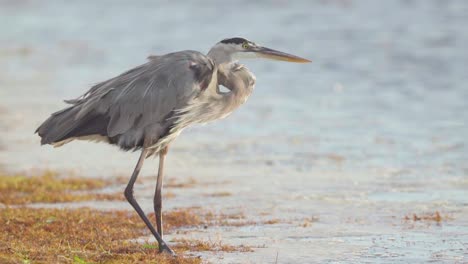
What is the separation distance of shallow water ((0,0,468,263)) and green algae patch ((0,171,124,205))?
1.60ft

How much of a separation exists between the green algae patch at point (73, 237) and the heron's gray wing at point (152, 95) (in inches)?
32.1

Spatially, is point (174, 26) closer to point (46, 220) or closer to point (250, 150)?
point (250, 150)

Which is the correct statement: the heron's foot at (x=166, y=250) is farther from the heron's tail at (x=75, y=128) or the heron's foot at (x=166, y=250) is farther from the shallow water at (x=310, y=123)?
the heron's tail at (x=75, y=128)

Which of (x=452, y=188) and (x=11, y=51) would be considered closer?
(x=452, y=188)

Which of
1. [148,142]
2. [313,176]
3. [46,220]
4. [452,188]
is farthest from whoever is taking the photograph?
[313,176]

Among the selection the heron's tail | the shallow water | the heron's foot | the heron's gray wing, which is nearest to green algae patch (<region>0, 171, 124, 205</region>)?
the shallow water

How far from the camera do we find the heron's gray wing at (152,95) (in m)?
7.28

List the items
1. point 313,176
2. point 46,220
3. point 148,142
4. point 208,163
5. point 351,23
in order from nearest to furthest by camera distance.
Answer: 1. point 148,142
2. point 46,220
3. point 313,176
4. point 208,163
5. point 351,23

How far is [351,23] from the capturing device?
21.9 m

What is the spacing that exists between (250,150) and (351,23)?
411 inches

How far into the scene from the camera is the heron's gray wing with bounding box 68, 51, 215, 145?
7281 millimetres

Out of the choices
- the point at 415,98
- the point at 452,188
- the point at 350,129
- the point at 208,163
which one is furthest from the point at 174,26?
the point at 452,188

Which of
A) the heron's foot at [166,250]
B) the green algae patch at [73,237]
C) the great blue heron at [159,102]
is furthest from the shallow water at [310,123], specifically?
the great blue heron at [159,102]

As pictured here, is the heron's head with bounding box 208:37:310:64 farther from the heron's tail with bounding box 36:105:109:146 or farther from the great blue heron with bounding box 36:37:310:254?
the heron's tail with bounding box 36:105:109:146
